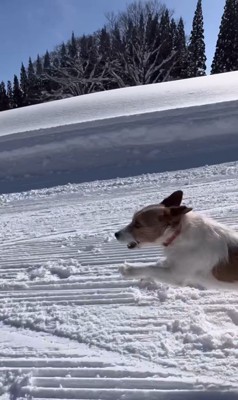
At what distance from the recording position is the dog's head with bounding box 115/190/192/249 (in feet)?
10.8

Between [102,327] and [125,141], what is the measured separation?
8539 millimetres

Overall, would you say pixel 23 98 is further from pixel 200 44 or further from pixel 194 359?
pixel 194 359

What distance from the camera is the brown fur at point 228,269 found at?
3035mm

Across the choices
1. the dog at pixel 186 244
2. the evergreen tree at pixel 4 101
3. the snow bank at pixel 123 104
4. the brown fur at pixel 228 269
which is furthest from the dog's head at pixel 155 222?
the evergreen tree at pixel 4 101

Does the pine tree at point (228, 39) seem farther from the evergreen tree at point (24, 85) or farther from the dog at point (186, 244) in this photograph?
the dog at point (186, 244)

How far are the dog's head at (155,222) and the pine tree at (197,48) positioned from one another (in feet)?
117

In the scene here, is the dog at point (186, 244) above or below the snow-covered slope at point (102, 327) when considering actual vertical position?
above

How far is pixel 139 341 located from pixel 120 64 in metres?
31.6

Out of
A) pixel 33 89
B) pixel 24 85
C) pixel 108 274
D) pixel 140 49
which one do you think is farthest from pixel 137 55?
pixel 108 274

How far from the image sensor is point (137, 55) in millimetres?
32625

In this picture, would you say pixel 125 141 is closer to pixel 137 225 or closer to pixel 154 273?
pixel 137 225

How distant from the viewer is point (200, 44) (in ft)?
128

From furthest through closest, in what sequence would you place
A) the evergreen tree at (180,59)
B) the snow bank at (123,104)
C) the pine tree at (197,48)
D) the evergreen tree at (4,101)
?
the evergreen tree at (4,101) < the pine tree at (197,48) < the evergreen tree at (180,59) < the snow bank at (123,104)

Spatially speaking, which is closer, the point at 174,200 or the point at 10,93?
the point at 174,200
